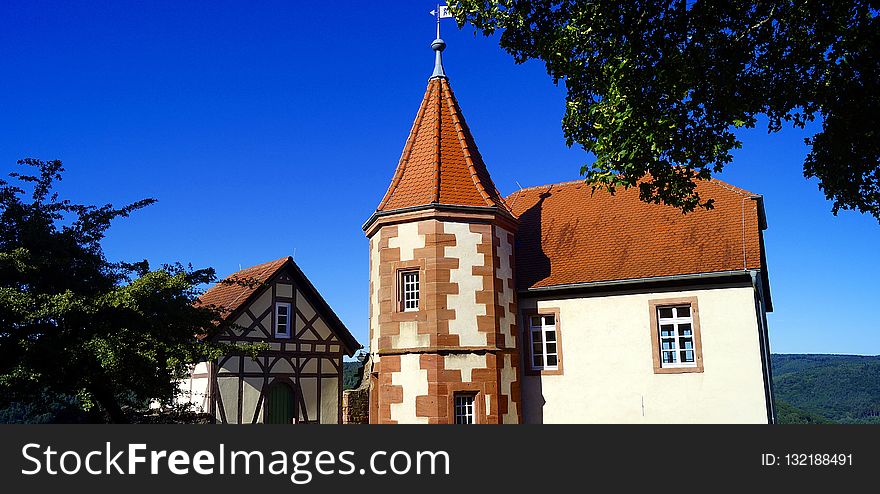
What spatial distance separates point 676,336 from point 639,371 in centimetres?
108

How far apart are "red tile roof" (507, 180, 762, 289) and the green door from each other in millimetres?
9266

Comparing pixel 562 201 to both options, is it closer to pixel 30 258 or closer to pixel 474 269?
pixel 474 269

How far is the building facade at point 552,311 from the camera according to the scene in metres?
14.5

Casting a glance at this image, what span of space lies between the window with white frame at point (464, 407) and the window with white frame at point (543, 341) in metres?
2.04

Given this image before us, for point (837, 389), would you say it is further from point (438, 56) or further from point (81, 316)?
point (81, 316)

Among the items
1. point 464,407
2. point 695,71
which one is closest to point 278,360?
point 464,407

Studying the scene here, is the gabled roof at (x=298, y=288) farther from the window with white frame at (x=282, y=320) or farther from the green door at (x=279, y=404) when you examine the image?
the green door at (x=279, y=404)

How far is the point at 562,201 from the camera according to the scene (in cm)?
1872

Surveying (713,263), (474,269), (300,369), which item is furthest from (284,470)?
(300,369)

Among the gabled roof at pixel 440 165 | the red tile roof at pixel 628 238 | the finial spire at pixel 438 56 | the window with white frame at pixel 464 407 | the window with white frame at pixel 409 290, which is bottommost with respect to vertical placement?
the window with white frame at pixel 464 407

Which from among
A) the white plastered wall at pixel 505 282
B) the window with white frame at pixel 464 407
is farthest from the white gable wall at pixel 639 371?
the window with white frame at pixel 464 407

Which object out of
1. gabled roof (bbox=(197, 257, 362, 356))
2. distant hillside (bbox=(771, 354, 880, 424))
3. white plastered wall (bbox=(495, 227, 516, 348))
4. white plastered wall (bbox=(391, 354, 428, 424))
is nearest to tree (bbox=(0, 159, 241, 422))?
white plastered wall (bbox=(391, 354, 428, 424))

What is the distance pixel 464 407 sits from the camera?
14.6m

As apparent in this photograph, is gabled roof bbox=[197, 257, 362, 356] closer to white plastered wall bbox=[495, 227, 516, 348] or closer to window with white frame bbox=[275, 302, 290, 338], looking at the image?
window with white frame bbox=[275, 302, 290, 338]
